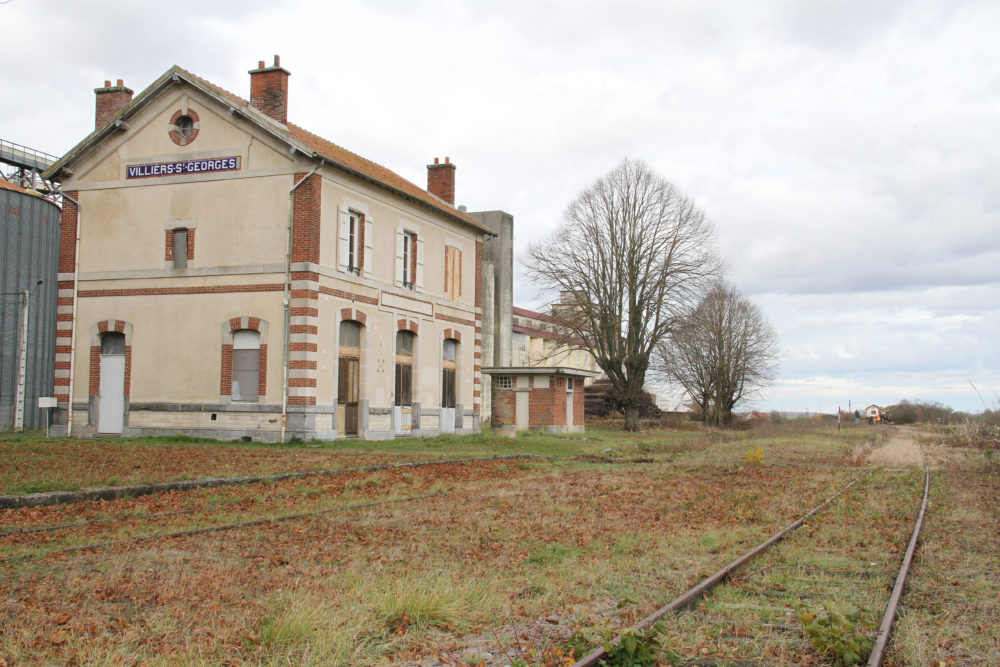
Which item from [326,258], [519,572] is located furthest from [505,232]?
[519,572]

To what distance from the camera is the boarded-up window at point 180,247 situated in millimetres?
24172

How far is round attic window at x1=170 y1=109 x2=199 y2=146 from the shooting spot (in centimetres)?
2406

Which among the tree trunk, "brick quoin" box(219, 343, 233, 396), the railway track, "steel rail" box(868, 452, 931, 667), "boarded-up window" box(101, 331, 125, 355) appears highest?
"boarded-up window" box(101, 331, 125, 355)

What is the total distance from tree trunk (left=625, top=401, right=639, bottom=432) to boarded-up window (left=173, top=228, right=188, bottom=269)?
81.1ft

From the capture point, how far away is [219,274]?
23.7m

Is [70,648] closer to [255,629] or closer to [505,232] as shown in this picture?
[255,629]

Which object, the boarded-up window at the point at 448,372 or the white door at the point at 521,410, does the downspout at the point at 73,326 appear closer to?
the boarded-up window at the point at 448,372

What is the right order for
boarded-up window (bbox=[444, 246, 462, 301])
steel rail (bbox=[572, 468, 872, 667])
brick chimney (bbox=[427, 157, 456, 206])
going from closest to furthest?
steel rail (bbox=[572, 468, 872, 667]) → boarded-up window (bbox=[444, 246, 462, 301]) → brick chimney (bbox=[427, 157, 456, 206])

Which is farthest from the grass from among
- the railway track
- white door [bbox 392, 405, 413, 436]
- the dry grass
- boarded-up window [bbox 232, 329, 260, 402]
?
white door [bbox 392, 405, 413, 436]

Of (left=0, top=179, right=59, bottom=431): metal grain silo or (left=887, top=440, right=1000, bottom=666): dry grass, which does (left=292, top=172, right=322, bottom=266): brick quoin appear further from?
(left=887, top=440, right=1000, bottom=666): dry grass

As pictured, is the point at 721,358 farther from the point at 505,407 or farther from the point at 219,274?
the point at 219,274

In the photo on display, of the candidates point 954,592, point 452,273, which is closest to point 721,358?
point 452,273

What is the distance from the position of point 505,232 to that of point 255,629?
42939 mm

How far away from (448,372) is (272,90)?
446 inches
